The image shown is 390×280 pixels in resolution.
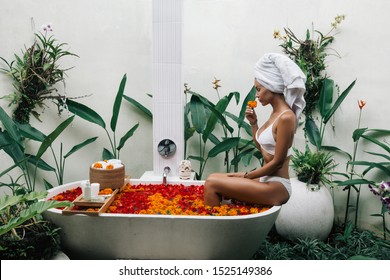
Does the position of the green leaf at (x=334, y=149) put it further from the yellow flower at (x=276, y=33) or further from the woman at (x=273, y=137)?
the woman at (x=273, y=137)

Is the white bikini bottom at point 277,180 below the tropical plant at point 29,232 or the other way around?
the other way around

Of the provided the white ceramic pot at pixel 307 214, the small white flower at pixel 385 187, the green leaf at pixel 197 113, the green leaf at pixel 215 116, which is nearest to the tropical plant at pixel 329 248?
the white ceramic pot at pixel 307 214

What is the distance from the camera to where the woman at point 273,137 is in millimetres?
2445

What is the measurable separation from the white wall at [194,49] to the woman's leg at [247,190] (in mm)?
1403

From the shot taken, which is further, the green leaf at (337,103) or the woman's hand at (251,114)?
the green leaf at (337,103)

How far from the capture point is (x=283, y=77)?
8.07 ft

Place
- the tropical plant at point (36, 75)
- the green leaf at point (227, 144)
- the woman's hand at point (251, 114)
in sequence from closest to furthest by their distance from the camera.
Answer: the woman's hand at point (251, 114), the green leaf at point (227, 144), the tropical plant at point (36, 75)

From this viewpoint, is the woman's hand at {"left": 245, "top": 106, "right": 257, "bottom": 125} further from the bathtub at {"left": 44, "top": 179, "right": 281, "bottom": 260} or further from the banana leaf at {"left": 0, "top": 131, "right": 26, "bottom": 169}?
the banana leaf at {"left": 0, "top": 131, "right": 26, "bottom": 169}

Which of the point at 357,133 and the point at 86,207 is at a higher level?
the point at 357,133

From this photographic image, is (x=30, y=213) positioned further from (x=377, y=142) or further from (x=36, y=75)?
(x=377, y=142)

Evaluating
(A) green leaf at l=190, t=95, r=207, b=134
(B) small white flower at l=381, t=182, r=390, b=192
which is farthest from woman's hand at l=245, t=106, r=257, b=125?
(B) small white flower at l=381, t=182, r=390, b=192

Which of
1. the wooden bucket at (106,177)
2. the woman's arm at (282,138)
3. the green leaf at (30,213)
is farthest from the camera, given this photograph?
the wooden bucket at (106,177)

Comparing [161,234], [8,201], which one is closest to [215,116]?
[161,234]

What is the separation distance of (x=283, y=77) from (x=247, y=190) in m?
0.77
